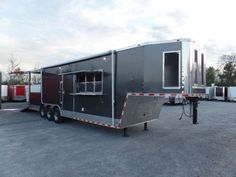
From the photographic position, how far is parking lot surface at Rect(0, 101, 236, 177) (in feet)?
13.8

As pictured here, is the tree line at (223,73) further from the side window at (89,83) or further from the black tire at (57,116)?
the side window at (89,83)

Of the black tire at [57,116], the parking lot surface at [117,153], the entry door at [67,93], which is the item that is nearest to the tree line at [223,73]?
the parking lot surface at [117,153]

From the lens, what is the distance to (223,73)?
4259cm

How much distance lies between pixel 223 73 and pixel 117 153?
4334 cm

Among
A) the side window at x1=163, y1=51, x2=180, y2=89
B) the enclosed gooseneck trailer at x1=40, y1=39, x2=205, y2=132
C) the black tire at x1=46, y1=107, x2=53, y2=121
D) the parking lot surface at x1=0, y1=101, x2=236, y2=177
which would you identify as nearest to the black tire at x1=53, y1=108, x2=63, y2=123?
the enclosed gooseneck trailer at x1=40, y1=39, x2=205, y2=132

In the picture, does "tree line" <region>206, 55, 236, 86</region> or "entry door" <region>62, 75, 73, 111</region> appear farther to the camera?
"tree line" <region>206, 55, 236, 86</region>

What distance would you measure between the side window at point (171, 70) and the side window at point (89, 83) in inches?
96.0

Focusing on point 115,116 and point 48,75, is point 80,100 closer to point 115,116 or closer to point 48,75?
point 115,116

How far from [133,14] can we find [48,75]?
17.9 ft

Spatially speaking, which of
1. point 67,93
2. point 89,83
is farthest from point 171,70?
point 67,93

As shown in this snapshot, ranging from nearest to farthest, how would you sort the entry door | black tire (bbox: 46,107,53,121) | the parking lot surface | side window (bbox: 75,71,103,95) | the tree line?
the parking lot surface < side window (bbox: 75,71,103,95) < the entry door < black tire (bbox: 46,107,53,121) < the tree line

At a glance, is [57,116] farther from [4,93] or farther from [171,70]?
[4,93]

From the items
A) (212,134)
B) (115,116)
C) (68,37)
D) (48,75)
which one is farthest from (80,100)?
(68,37)

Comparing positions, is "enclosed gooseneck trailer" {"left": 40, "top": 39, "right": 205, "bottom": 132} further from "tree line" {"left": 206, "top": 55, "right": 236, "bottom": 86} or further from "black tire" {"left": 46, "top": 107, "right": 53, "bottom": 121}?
"tree line" {"left": 206, "top": 55, "right": 236, "bottom": 86}
